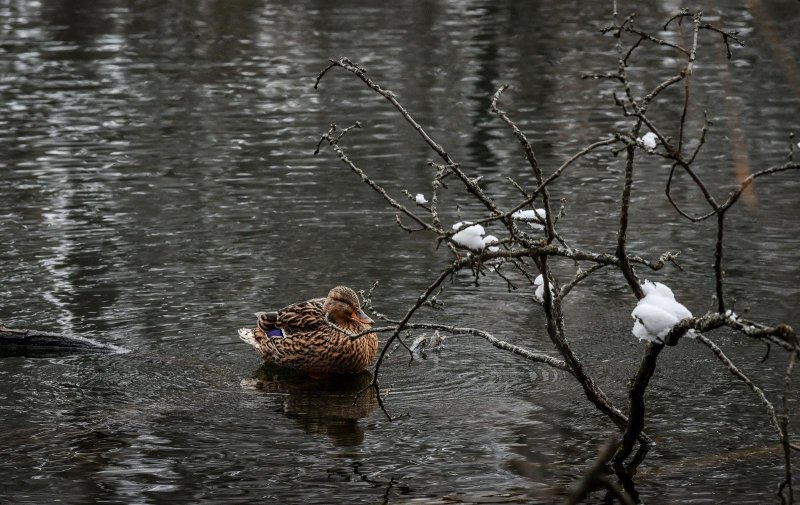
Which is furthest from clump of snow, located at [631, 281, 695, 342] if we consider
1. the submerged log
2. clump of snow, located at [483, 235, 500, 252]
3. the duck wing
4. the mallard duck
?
the submerged log

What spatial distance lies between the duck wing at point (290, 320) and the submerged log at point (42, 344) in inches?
38.2

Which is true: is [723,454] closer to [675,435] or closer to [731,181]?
[675,435]

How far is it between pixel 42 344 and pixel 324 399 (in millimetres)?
1968

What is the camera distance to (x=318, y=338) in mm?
8609

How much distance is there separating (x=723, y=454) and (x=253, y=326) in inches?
144

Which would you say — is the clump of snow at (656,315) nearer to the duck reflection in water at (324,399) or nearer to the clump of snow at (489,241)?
the clump of snow at (489,241)

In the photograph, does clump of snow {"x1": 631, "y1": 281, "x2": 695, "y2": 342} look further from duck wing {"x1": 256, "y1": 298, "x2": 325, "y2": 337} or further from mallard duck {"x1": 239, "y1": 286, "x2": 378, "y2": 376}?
duck wing {"x1": 256, "y1": 298, "x2": 325, "y2": 337}

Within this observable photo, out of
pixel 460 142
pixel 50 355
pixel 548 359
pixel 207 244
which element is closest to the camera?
pixel 548 359

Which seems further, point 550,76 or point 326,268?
point 550,76

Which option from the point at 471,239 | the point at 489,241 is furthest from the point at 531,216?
the point at 471,239

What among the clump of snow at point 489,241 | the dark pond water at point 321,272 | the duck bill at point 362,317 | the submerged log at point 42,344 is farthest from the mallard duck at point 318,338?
the clump of snow at point 489,241

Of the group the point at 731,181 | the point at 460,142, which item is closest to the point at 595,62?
the point at 460,142

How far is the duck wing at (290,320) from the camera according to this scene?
8.80 metres

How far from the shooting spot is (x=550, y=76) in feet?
66.1
